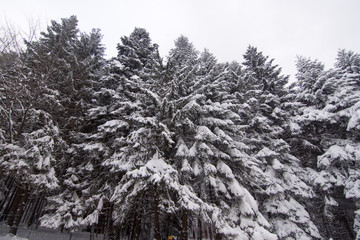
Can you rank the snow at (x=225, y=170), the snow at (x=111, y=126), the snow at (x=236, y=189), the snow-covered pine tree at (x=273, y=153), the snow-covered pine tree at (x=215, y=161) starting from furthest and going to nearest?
the snow-covered pine tree at (x=273, y=153) < the snow at (x=111, y=126) < the snow at (x=225, y=170) < the snow at (x=236, y=189) < the snow-covered pine tree at (x=215, y=161)

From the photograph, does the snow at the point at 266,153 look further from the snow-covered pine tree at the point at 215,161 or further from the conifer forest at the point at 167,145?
the snow-covered pine tree at the point at 215,161

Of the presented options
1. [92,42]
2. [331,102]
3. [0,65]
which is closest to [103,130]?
[0,65]

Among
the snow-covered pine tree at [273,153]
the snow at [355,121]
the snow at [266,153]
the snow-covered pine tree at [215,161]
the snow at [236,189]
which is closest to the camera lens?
the snow-covered pine tree at [215,161]

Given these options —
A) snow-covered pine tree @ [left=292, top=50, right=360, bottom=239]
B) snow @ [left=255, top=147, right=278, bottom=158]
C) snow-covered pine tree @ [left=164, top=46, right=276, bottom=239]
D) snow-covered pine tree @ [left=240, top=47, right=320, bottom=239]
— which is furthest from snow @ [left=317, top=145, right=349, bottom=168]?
snow-covered pine tree @ [left=164, top=46, right=276, bottom=239]

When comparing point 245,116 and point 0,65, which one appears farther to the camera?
point 245,116

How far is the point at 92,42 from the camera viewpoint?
56.2 feet

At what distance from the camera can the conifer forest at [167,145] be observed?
911 cm

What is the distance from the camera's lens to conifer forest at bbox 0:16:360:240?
9.11 meters

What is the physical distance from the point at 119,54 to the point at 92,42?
3.33 m

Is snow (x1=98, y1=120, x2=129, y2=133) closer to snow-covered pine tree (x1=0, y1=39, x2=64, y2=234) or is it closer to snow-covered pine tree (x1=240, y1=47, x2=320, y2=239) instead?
snow-covered pine tree (x1=0, y1=39, x2=64, y2=234)


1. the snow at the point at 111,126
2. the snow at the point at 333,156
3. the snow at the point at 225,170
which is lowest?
the snow at the point at 225,170

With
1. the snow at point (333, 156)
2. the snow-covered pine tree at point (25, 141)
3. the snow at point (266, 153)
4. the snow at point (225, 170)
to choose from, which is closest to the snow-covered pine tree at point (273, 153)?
the snow at point (266, 153)

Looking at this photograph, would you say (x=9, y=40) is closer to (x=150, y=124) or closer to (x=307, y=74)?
(x=150, y=124)

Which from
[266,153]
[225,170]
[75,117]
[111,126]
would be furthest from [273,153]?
[75,117]
